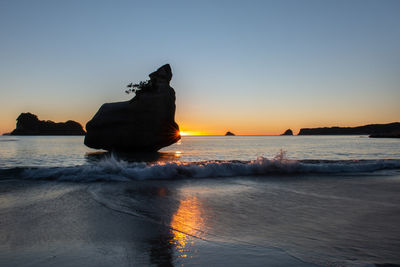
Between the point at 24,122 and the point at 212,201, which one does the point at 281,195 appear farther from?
the point at 24,122

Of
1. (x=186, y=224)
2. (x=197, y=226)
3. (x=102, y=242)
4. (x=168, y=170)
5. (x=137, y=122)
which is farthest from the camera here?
(x=137, y=122)

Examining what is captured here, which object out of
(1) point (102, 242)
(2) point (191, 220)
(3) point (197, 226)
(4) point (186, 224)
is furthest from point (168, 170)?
(1) point (102, 242)

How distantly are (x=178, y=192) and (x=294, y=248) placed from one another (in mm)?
3823

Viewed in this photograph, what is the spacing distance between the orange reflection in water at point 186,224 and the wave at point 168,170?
3.51 meters

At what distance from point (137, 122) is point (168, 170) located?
13.1 m

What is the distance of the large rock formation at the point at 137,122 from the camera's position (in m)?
21.0

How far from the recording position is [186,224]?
3863mm

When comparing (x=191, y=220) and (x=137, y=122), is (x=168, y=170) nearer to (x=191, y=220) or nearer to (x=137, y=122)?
(x=191, y=220)

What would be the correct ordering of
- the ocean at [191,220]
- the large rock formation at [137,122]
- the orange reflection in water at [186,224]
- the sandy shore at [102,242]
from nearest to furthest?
the sandy shore at [102,242]
the ocean at [191,220]
the orange reflection in water at [186,224]
the large rock formation at [137,122]

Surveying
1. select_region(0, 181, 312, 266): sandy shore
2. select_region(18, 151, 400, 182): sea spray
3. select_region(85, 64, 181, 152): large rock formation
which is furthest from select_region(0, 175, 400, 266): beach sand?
select_region(85, 64, 181, 152): large rock formation

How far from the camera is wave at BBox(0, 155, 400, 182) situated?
8.04 m

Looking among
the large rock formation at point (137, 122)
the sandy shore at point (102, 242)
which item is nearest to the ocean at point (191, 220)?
the sandy shore at point (102, 242)

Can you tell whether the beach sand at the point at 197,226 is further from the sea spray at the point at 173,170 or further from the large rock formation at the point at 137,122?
the large rock formation at the point at 137,122

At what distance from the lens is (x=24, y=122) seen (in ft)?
567
